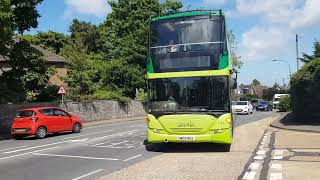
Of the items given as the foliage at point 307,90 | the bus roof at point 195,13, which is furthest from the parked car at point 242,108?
the bus roof at point 195,13

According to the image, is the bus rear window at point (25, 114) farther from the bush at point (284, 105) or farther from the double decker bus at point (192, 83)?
the bush at point (284, 105)

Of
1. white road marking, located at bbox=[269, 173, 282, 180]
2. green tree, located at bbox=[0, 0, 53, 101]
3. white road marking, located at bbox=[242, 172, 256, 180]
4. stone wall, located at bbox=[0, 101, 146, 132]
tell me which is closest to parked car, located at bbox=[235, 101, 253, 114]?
stone wall, located at bbox=[0, 101, 146, 132]

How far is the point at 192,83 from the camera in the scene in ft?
54.1

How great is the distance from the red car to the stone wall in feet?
18.8

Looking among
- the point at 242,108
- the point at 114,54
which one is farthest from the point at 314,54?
the point at 114,54

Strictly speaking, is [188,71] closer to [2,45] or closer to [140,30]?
[2,45]

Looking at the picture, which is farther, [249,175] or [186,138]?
[186,138]

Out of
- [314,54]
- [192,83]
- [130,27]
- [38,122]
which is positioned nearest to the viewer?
[192,83]

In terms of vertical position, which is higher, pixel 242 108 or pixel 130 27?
pixel 130 27

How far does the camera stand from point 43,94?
118ft

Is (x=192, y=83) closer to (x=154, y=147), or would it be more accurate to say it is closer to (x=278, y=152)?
(x=154, y=147)

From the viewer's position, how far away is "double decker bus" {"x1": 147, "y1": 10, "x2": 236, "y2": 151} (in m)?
16.2

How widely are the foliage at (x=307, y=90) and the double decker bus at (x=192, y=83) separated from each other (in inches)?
455

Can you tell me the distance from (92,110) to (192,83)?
95.2 ft
